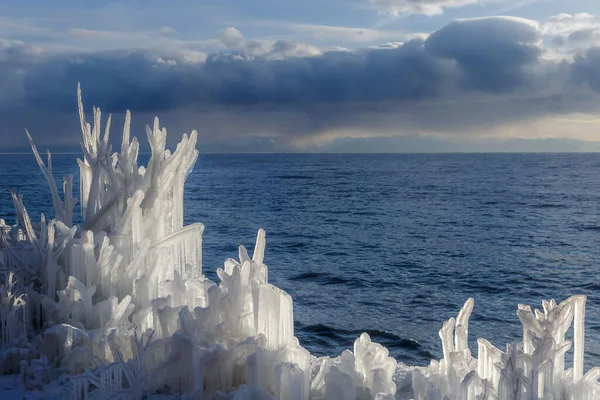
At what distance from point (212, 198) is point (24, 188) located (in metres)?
18.6

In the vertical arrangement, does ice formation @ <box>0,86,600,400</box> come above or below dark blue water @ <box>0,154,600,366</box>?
above

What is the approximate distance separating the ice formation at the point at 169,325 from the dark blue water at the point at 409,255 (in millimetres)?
6419

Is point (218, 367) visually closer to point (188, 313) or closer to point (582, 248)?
point (188, 313)

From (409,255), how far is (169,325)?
809 inches

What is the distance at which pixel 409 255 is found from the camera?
1096 inches

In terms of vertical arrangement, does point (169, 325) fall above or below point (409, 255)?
above

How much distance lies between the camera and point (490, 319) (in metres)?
17.5

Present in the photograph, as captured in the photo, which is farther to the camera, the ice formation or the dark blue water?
the dark blue water

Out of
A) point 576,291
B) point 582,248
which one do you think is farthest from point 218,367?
point 582,248

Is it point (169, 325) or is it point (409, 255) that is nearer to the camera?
point (169, 325)

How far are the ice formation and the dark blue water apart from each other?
6.42 metres

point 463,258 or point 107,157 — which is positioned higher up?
point 107,157

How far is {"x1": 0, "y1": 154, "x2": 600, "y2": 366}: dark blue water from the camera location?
17.1 m

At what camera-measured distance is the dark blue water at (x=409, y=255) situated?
17.1 meters
